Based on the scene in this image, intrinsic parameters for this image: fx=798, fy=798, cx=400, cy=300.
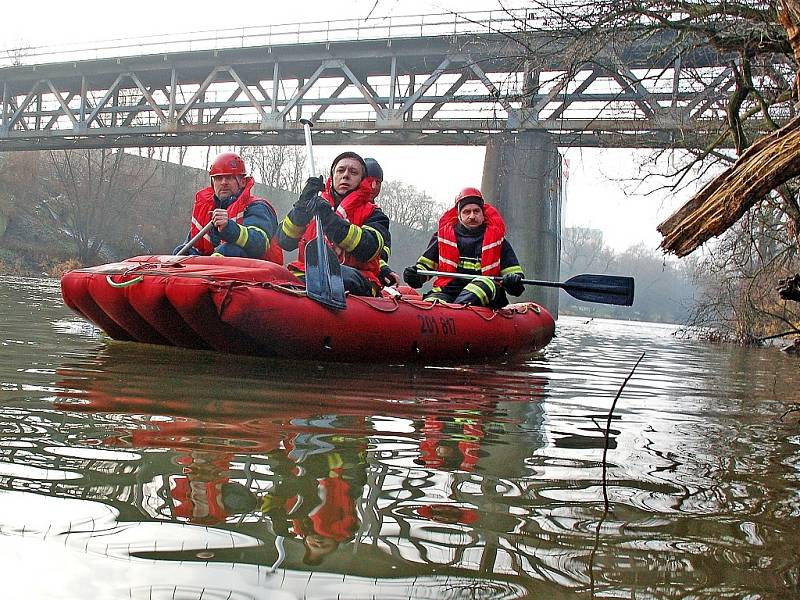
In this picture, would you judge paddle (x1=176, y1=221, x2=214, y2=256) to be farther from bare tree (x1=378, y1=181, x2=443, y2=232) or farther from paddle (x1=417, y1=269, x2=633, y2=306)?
bare tree (x1=378, y1=181, x2=443, y2=232)

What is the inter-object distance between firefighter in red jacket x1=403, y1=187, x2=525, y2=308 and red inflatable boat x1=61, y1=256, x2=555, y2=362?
1.05m

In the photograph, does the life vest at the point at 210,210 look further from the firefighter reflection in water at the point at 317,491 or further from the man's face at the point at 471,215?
the firefighter reflection in water at the point at 317,491

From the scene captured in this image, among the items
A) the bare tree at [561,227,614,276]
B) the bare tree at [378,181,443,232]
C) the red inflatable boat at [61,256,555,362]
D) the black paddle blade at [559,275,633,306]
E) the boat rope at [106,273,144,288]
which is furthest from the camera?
the bare tree at [561,227,614,276]

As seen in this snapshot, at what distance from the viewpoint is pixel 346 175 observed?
6594 mm

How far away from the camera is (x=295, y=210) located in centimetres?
624

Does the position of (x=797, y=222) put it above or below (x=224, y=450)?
above

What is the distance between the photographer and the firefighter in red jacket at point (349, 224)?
611 centimetres

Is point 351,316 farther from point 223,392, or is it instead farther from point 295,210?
point 223,392

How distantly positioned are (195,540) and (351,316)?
3.85m

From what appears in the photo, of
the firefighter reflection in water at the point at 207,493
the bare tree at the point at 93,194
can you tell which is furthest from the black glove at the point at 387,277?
the bare tree at the point at 93,194

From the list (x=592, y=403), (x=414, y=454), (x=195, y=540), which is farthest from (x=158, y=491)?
(x=592, y=403)

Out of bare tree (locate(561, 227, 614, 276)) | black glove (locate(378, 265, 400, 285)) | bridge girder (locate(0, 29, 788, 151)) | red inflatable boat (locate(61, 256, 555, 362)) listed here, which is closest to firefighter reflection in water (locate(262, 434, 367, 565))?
red inflatable boat (locate(61, 256, 555, 362))

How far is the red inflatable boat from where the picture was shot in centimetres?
499

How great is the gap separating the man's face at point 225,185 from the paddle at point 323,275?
1538mm
